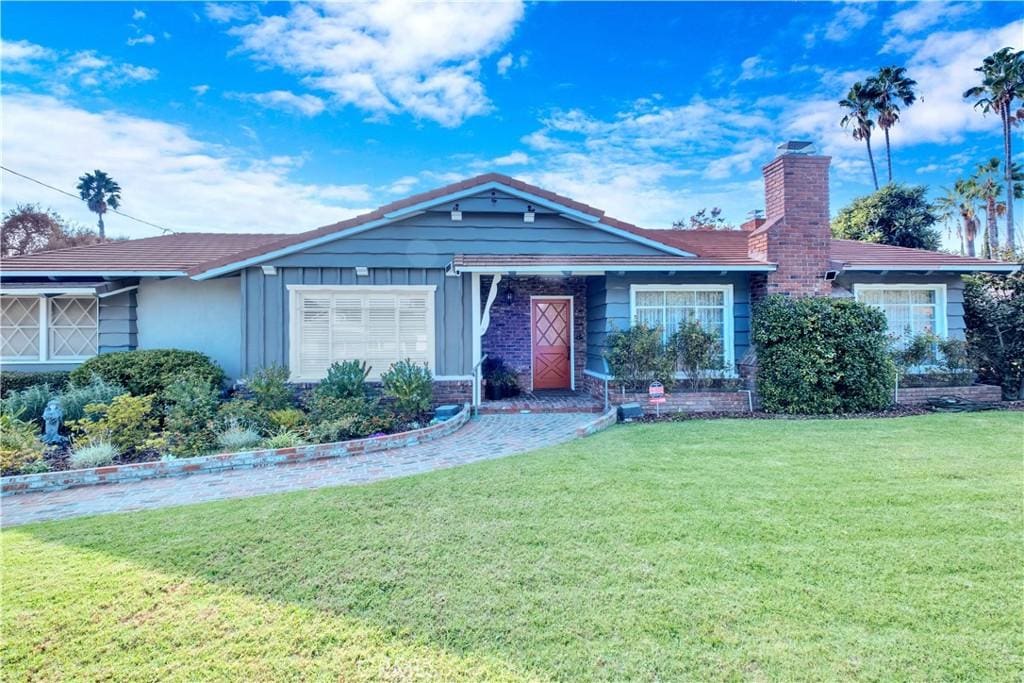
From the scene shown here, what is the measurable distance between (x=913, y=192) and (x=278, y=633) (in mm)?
21624

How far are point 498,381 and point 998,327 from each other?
11.6m

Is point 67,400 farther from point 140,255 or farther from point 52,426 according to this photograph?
point 140,255

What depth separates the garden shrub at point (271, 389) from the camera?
27.5 feet

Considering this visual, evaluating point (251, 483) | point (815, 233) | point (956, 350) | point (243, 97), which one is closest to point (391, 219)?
point (251, 483)

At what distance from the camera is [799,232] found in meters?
10.1

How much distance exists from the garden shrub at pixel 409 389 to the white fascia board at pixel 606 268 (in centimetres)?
230

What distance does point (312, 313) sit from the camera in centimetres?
983

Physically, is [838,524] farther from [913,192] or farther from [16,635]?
[913,192]

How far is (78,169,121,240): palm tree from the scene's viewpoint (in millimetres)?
33312

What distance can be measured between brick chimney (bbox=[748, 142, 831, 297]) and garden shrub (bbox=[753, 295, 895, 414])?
2.60ft

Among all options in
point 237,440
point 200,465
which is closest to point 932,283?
point 237,440

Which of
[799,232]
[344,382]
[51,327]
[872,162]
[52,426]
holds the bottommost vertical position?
[52,426]

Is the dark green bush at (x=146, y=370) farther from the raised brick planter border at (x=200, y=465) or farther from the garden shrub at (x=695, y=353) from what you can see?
the garden shrub at (x=695, y=353)

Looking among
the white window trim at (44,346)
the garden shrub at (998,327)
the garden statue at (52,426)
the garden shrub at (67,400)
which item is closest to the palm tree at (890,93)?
the garden shrub at (998,327)
